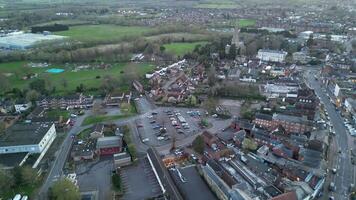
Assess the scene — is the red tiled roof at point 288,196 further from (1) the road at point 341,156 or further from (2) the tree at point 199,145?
(2) the tree at point 199,145

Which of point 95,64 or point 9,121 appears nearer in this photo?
point 9,121

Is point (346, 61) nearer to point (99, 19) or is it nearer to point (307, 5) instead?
point (99, 19)

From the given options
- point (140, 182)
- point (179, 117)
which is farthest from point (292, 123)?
point (140, 182)

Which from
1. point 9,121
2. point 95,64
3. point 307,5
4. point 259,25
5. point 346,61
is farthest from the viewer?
point 307,5

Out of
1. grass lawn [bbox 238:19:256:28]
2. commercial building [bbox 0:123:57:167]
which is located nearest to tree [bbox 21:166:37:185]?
commercial building [bbox 0:123:57:167]

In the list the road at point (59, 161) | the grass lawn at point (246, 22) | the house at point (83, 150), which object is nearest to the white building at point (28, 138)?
the road at point (59, 161)

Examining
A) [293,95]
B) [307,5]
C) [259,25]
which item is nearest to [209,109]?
[293,95]

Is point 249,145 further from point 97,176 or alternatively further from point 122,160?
point 97,176
